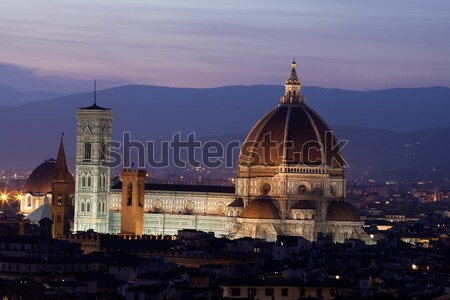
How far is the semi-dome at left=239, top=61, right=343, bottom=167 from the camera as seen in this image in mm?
152750

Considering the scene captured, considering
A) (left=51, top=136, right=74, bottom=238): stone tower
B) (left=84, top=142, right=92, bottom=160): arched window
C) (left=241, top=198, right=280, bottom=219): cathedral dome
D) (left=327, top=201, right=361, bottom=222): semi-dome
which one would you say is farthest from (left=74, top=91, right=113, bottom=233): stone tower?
(left=327, top=201, right=361, bottom=222): semi-dome

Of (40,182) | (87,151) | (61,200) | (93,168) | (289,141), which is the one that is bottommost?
(61,200)

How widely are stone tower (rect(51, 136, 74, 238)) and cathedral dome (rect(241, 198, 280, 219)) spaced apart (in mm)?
11587

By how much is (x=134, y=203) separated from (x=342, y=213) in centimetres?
1543

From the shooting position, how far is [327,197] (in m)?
152

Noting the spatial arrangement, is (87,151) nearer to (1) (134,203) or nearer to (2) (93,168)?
(2) (93,168)

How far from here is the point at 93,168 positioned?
157750 mm

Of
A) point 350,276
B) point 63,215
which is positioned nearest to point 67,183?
point 63,215

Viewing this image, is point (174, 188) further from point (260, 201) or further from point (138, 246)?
point (138, 246)

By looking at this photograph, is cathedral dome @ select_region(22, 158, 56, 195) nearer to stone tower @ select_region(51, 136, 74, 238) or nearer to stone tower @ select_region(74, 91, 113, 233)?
stone tower @ select_region(74, 91, 113, 233)

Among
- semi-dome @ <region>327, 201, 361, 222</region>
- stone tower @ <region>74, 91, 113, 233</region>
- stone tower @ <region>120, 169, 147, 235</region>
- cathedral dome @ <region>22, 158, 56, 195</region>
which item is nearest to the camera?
semi-dome @ <region>327, 201, 361, 222</region>

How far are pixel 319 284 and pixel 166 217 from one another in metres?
66.8

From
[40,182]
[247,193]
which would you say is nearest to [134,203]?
[247,193]

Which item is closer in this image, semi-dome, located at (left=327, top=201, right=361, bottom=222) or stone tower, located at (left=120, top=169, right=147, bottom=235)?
semi-dome, located at (left=327, top=201, right=361, bottom=222)
